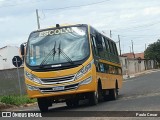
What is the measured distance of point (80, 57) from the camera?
15.8 meters

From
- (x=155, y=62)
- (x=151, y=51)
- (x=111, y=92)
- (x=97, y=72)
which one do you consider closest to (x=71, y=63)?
(x=97, y=72)

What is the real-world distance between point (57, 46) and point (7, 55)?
66299mm

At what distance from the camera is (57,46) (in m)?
A: 16.2

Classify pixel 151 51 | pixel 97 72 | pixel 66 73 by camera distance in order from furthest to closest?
pixel 151 51 → pixel 97 72 → pixel 66 73

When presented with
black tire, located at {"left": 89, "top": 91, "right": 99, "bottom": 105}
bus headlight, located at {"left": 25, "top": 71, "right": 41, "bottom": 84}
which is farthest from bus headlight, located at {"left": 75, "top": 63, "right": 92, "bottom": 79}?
bus headlight, located at {"left": 25, "top": 71, "right": 41, "bottom": 84}

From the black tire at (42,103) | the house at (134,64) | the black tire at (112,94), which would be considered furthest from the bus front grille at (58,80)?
the house at (134,64)

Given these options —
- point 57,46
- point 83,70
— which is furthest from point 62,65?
point 57,46

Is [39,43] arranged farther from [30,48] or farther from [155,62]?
[155,62]

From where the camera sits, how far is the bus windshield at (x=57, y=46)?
15812 millimetres

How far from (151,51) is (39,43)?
106 m

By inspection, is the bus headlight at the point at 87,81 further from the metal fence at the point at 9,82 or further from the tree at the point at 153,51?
the tree at the point at 153,51

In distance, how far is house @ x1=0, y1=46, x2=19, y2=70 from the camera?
80812 millimetres

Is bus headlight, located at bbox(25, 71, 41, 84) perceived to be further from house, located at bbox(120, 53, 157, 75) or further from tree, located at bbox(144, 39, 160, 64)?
tree, located at bbox(144, 39, 160, 64)

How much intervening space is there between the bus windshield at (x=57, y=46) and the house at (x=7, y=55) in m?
64.6
